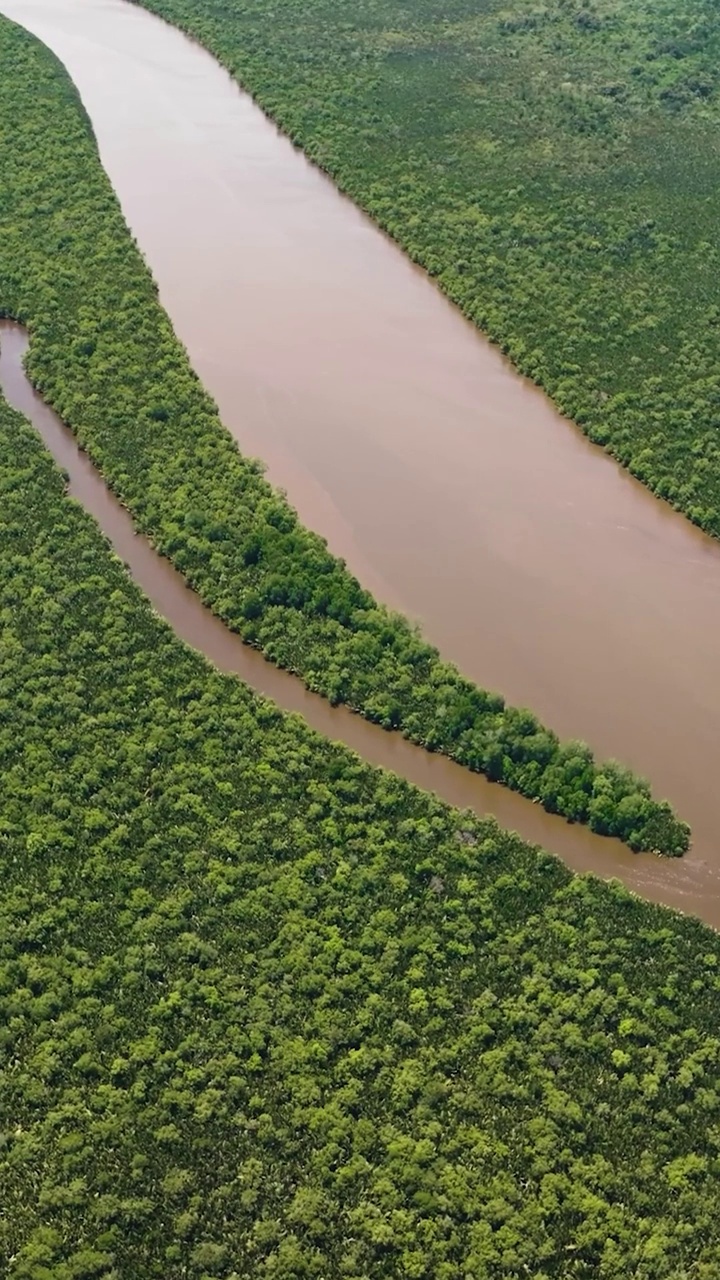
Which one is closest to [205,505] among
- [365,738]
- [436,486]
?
[436,486]

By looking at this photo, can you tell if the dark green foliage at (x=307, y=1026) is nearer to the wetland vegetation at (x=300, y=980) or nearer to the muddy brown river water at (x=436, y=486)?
the wetland vegetation at (x=300, y=980)

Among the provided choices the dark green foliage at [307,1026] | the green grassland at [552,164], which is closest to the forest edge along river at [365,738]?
the dark green foliage at [307,1026]

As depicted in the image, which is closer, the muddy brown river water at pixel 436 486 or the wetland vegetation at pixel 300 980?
the wetland vegetation at pixel 300 980

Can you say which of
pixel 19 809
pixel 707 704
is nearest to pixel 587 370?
pixel 707 704

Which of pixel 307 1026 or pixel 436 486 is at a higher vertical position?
pixel 436 486

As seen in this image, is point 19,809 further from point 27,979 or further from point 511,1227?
point 511,1227

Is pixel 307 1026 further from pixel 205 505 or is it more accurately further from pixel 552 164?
pixel 552 164
